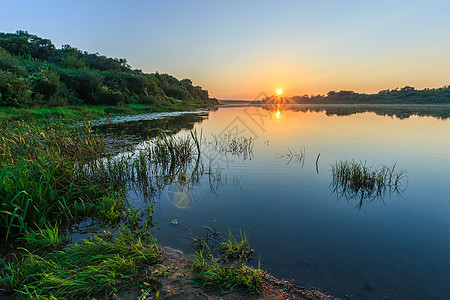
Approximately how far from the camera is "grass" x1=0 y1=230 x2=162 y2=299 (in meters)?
2.73

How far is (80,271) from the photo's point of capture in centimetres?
311

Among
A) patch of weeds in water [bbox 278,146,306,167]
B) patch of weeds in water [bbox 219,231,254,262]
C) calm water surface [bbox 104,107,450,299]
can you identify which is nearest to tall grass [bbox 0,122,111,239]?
calm water surface [bbox 104,107,450,299]

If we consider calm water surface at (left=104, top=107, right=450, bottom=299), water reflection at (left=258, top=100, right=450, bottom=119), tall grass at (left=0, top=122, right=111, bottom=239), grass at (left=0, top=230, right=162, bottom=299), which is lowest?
calm water surface at (left=104, top=107, right=450, bottom=299)

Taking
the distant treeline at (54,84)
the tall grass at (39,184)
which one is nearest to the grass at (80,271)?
the tall grass at (39,184)

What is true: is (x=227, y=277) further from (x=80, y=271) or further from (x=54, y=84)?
(x=54, y=84)

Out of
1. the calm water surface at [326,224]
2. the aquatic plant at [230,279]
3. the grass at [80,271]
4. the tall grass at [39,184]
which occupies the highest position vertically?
the tall grass at [39,184]

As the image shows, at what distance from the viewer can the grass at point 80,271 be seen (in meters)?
2.73

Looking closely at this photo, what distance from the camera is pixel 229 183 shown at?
775 cm

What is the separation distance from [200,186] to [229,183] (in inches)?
42.0

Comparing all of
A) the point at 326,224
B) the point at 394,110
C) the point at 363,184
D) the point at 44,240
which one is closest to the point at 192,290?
the point at 44,240

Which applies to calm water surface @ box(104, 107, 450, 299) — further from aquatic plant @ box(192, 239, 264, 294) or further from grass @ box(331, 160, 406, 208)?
aquatic plant @ box(192, 239, 264, 294)

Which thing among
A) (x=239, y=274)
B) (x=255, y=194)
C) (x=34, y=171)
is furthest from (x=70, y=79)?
(x=239, y=274)

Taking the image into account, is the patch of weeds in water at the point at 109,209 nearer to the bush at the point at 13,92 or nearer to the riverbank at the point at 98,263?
the riverbank at the point at 98,263

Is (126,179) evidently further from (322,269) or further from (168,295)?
(322,269)
